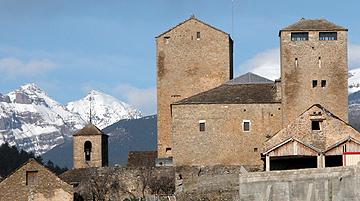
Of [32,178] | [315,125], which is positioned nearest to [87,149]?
[32,178]

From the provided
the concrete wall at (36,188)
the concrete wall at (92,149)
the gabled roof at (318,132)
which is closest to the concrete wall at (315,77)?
the gabled roof at (318,132)

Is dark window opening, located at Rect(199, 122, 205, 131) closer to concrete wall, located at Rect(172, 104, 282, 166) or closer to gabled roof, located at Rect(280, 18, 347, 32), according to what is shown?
concrete wall, located at Rect(172, 104, 282, 166)

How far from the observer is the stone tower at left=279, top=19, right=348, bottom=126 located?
211 ft

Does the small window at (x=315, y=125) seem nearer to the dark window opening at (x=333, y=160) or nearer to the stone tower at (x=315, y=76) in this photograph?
the dark window opening at (x=333, y=160)

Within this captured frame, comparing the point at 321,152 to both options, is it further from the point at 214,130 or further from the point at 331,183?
the point at 331,183

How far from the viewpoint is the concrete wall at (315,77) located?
64.2m

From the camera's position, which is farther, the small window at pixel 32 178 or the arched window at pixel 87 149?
the arched window at pixel 87 149

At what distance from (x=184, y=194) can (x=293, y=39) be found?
44.4ft

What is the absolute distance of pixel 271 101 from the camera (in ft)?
213

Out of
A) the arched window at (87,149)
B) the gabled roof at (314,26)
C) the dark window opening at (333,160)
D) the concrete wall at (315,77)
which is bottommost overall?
the dark window opening at (333,160)

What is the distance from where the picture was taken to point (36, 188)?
63.3 metres

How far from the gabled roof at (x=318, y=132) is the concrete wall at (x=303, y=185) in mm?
8518

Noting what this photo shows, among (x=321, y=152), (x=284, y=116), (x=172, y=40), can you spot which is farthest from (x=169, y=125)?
(x=321, y=152)

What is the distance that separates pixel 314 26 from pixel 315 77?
3455 millimetres
